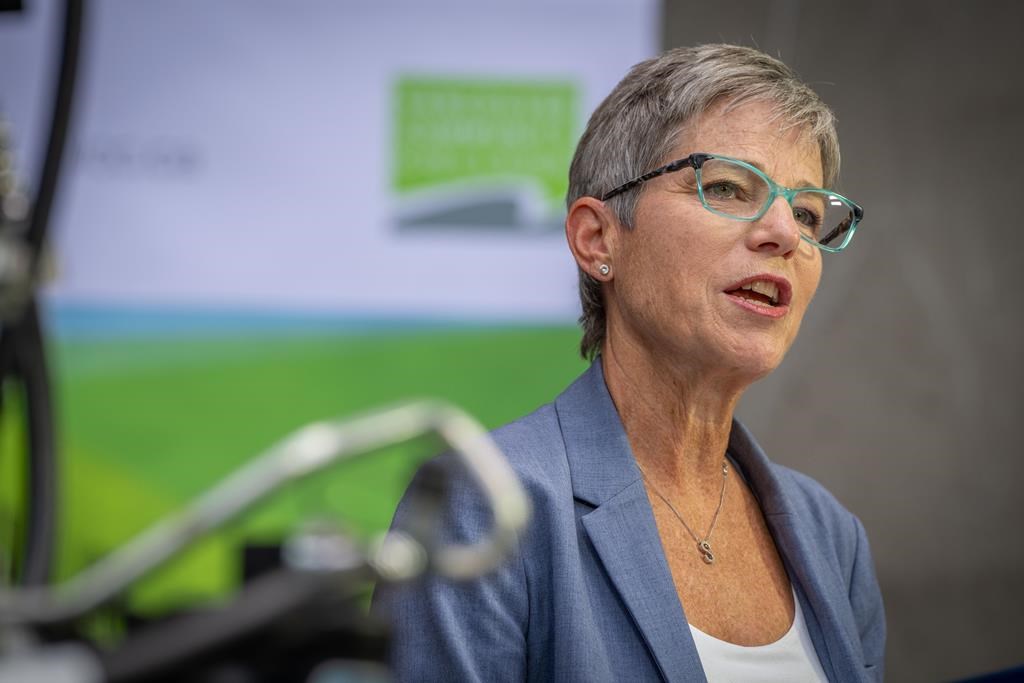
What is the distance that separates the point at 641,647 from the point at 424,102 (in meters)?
1.78

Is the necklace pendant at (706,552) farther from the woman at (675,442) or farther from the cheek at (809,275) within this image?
the cheek at (809,275)

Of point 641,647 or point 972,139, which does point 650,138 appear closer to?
point 641,647

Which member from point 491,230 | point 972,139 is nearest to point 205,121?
point 491,230

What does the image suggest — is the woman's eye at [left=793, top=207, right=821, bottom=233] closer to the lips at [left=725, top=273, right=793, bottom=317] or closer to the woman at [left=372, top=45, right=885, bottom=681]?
the woman at [left=372, top=45, right=885, bottom=681]

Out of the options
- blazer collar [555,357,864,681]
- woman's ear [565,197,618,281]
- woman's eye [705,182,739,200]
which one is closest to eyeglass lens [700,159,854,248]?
woman's eye [705,182,739,200]

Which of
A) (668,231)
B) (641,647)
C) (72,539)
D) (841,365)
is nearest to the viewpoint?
(641,647)

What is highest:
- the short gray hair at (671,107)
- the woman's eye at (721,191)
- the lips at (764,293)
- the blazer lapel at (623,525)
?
the short gray hair at (671,107)

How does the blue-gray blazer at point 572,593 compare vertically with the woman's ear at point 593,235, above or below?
below

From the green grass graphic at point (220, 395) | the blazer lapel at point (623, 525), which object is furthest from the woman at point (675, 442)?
the green grass graphic at point (220, 395)

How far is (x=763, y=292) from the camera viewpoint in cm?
134

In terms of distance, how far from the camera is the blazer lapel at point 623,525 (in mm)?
1202

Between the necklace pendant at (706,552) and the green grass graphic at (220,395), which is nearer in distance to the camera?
the necklace pendant at (706,552)

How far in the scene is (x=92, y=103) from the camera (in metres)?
2.58

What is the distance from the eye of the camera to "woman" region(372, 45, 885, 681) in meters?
1.19
